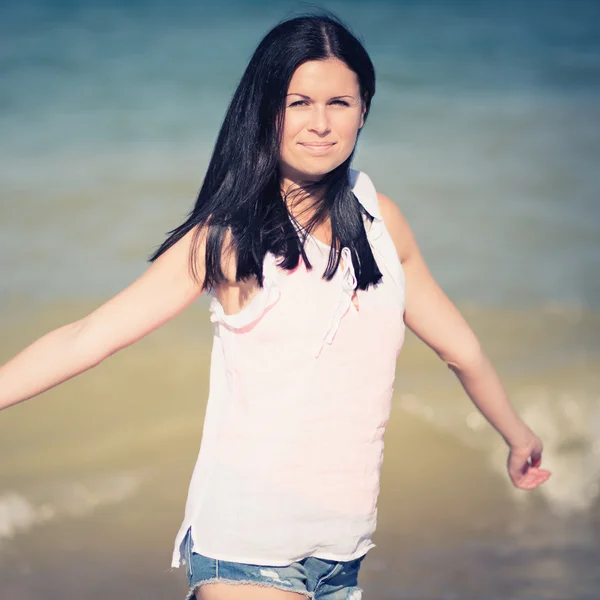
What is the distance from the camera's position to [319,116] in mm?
1494

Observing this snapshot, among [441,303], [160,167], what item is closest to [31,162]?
[160,167]

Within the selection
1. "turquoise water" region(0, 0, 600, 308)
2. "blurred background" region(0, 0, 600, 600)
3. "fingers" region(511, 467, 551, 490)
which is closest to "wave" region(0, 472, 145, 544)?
"blurred background" region(0, 0, 600, 600)

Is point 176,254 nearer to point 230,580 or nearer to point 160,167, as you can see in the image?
point 230,580

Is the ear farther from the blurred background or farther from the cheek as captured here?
the blurred background

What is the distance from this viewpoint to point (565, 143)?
→ 15.6 ft

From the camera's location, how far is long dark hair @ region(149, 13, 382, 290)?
1476mm

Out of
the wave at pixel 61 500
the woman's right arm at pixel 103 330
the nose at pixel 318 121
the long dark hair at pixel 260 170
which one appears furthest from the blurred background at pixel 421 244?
the nose at pixel 318 121

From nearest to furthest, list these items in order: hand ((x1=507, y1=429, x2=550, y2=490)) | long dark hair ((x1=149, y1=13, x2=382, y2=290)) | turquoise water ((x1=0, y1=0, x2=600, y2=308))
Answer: long dark hair ((x1=149, y1=13, x2=382, y2=290))
hand ((x1=507, y1=429, x2=550, y2=490))
turquoise water ((x1=0, y1=0, x2=600, y2=308))

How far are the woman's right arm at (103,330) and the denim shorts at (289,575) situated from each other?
30 centimetres

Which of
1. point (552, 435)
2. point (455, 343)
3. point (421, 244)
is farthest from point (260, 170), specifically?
point (421, 244)

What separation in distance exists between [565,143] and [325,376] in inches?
140

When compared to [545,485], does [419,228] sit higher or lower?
higher

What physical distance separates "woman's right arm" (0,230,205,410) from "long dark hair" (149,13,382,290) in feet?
0.07

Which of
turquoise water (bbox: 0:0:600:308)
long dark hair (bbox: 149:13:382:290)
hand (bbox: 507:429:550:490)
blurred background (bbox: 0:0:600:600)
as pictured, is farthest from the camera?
turquoise water (bbox: 0:0:600:308)
